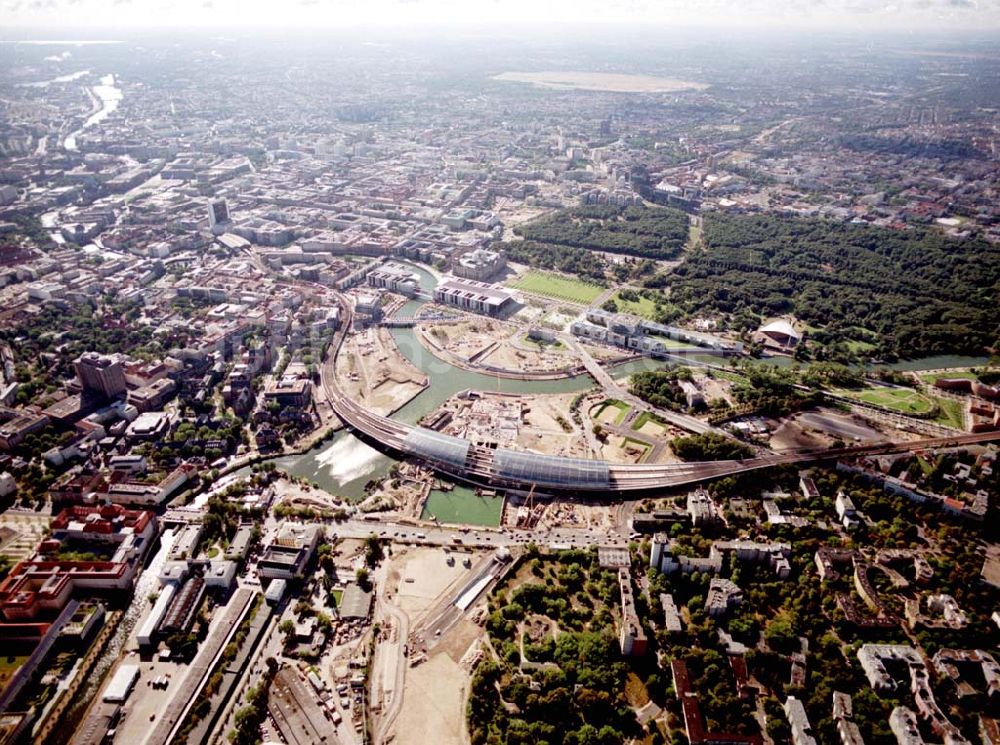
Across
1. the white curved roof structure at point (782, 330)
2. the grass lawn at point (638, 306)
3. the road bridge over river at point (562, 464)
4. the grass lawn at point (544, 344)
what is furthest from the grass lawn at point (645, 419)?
the white curved roof structure at point (782, 330)

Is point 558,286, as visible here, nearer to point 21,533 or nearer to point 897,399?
point 897,399

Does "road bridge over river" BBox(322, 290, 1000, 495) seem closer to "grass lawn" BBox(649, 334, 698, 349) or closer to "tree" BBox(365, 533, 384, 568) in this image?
"tree" BBox(365, 533, 384, 568)

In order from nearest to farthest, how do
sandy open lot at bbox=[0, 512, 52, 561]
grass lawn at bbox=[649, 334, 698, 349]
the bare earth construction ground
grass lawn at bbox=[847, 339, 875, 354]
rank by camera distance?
sandy open lot at bbox=[0, 512, 52, 561]
grass lawn at bbox=[649, 334, 698, 349]
grass lawn at bbox=[847, 339, 875, 354]
the bare earth construction ground

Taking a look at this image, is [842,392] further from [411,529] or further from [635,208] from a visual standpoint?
[635,208]

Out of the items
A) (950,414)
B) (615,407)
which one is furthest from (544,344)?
(950,414)

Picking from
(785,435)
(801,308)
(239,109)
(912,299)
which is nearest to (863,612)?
(785,435)

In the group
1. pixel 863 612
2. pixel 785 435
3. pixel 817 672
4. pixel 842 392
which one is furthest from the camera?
pixel 842 392

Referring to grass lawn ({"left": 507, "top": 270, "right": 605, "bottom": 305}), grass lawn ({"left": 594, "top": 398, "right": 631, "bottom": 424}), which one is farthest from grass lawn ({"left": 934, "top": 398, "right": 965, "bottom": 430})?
grass lawn ({"left": 507, "top": 270, "right": 605, "bottom": 305})
